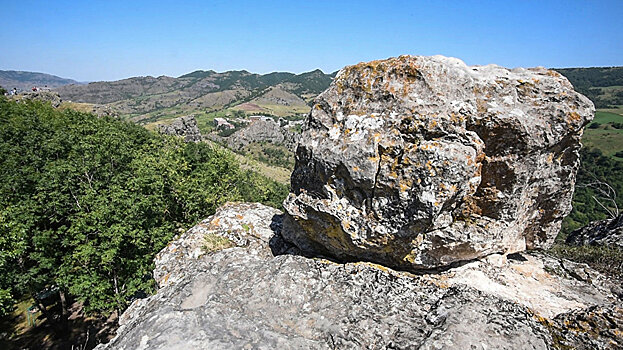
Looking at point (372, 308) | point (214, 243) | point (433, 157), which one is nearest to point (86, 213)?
point (214, 243)

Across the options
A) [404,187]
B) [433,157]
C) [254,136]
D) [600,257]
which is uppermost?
[433,157]

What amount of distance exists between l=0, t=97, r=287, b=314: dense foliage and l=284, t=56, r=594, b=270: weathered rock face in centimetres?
1002

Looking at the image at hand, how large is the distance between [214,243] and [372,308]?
5.64m

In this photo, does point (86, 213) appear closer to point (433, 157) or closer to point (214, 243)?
point (214, 243)

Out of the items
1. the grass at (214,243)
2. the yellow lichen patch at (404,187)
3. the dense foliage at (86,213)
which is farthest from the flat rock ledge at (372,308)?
the dense foliage at (86,213)

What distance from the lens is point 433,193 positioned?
6160mm

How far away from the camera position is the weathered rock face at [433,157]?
6.35 m

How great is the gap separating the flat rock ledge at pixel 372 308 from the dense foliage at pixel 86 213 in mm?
7096

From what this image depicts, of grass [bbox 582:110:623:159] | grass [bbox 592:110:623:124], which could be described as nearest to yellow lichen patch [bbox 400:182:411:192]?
grass [bbox 582:110:623:159]

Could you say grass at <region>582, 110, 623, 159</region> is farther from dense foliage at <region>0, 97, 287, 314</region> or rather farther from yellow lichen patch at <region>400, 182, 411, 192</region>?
dense foliage at <region>0, 97, 287, 314</region>

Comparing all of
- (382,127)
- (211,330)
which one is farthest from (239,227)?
(382,127)

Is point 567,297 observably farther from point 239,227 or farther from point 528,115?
point 239,227

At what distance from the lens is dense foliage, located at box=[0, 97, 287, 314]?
13031 millimetres

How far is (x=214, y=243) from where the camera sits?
943cm
